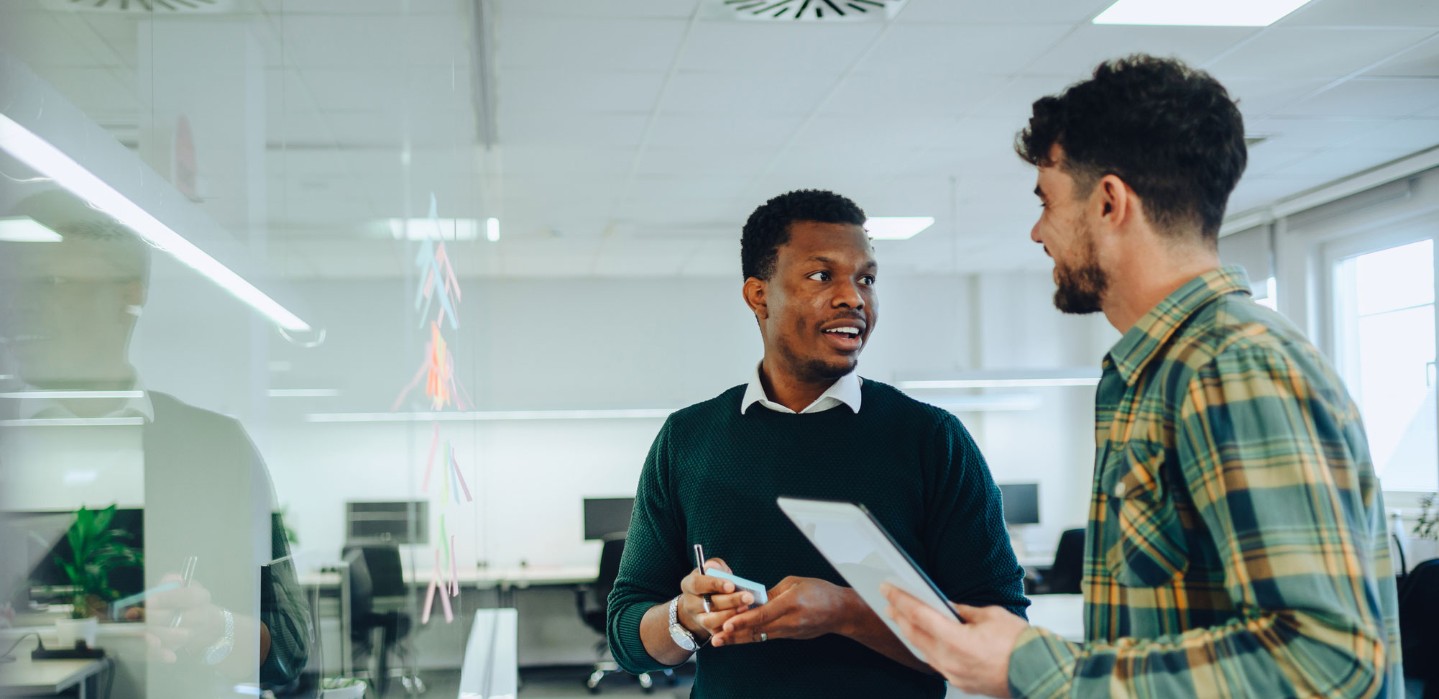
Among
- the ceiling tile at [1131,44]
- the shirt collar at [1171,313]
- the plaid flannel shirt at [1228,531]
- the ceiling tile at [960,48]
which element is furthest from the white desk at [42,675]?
the ceiling tile at [1131,44]

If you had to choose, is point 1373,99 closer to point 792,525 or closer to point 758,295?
point 758,295

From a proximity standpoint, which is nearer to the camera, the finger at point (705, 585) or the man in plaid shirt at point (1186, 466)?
the man in plaid shirt at point (1186, 466)

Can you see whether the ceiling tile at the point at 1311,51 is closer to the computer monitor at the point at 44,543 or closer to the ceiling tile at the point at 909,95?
the ceiling tile at the point at 909,95

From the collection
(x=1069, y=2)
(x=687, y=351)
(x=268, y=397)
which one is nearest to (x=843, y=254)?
(x=268, y=397)

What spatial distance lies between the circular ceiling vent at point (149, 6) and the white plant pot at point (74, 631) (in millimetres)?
212

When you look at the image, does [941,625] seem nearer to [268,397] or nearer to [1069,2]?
[268,397]

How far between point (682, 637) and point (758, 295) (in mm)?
588

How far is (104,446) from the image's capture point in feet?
1.25

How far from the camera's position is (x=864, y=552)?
3.61 feet

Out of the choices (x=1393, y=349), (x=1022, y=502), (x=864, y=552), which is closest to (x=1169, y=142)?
(x=864, y=552)

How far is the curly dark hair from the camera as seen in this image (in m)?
1.01

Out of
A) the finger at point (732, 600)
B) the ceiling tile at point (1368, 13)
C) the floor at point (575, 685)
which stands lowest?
the floor at point (575, 685)

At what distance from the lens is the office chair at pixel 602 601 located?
7160 mm

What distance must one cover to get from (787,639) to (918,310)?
758 centimetres
